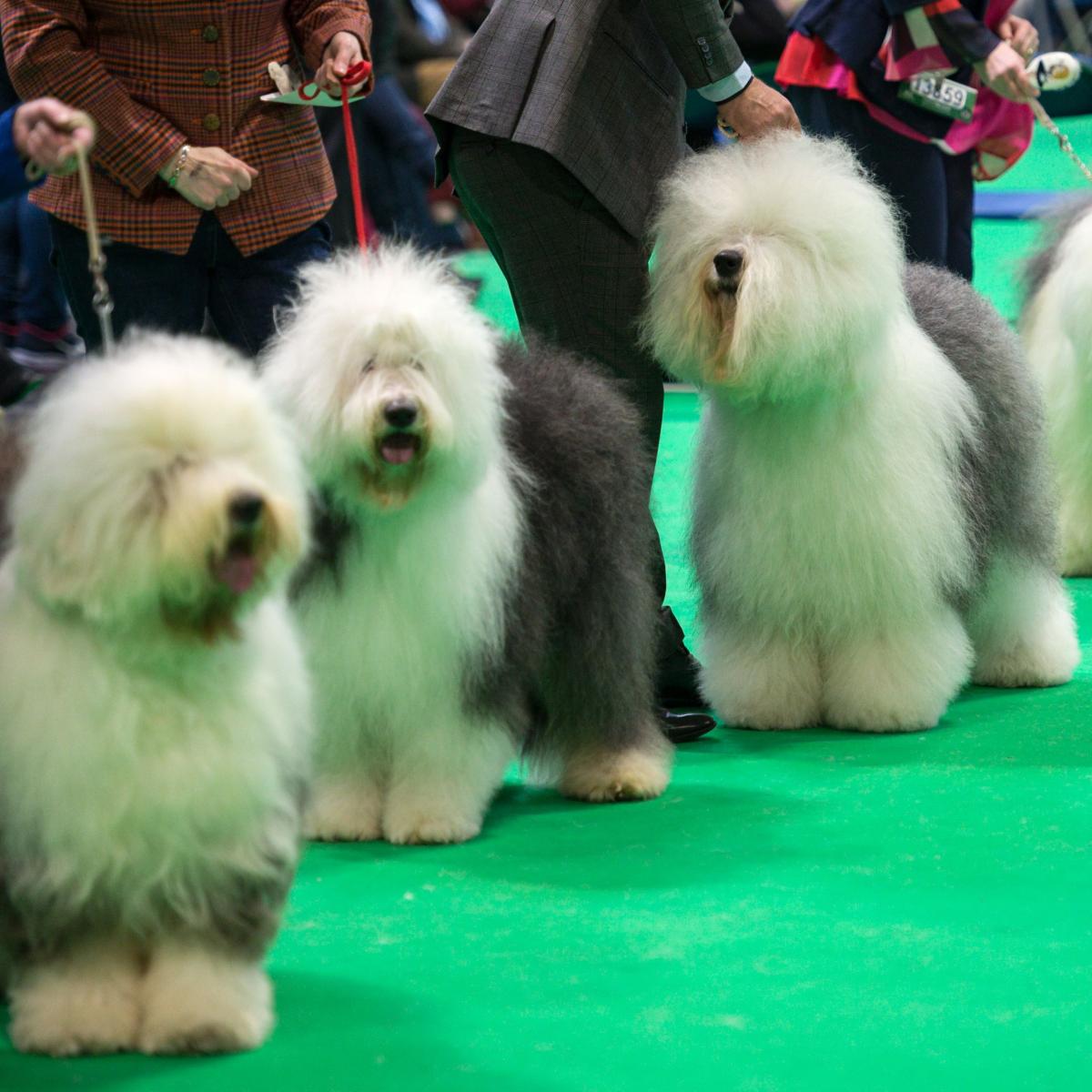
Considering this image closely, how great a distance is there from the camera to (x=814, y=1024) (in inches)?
106

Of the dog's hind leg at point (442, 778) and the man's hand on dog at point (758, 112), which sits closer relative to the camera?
the dog's hind leg at point (442, 778)

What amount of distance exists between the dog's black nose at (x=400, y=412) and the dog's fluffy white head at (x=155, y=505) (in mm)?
713

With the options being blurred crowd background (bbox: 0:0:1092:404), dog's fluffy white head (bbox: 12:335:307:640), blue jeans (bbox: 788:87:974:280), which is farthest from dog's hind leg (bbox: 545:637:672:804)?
blurred crowd background (bbox: 0:0:1092:404)

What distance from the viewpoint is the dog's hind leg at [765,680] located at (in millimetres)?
4312

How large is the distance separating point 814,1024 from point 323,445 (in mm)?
1338

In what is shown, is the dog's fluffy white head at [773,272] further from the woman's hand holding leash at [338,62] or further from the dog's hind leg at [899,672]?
the woman's hand holding leash at [338,62]

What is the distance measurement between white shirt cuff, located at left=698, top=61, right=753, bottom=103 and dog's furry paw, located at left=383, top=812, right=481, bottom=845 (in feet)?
5.49

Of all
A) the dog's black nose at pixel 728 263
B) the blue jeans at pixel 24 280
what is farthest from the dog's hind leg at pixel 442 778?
the blue jeans at pixel 24 280

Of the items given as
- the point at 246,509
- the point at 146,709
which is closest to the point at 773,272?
the point at 246,509

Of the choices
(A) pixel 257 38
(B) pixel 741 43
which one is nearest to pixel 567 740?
(A) pixel 257 38

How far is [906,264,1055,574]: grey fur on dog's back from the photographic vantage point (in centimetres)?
434

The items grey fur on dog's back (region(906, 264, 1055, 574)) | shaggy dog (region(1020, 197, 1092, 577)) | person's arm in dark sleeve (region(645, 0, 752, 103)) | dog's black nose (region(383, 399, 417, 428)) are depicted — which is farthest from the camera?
shaggy dog (region(1020, 197, 1092, 577))

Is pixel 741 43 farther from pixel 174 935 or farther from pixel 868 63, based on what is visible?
pixel 174 935

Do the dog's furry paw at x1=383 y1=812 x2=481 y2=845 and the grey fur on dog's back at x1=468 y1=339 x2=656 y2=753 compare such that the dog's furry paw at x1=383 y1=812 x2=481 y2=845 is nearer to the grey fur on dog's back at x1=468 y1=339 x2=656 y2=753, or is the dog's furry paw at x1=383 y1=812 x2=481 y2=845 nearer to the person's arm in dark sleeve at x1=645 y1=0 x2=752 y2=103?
the grey fur on dog's back at x1=468 y1=339 x2=656 y2=753
